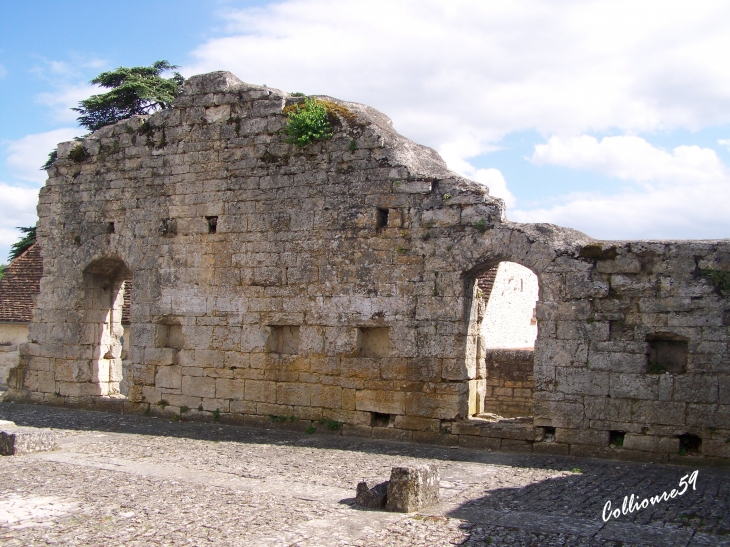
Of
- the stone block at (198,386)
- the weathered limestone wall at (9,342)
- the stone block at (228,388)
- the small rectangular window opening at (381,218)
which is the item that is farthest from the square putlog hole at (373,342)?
the weathered limestone wall at (9,342)

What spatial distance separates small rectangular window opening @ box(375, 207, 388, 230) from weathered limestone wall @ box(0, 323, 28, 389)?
1365 centimetres

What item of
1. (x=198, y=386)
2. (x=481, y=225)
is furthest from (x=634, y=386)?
(x=198, y=386)

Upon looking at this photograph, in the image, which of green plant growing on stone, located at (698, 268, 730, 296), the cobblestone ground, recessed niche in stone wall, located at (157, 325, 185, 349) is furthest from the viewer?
recessed niche in stone wall, located at (157, 325, 185, 349)

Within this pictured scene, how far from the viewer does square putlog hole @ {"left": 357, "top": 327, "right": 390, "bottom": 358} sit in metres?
10.3

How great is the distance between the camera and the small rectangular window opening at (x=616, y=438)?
28.8 ft

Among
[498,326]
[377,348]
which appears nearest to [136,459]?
[377,348]

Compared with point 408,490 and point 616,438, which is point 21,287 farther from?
point 408,490

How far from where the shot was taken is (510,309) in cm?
1959

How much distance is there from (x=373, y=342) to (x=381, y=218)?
1.68m

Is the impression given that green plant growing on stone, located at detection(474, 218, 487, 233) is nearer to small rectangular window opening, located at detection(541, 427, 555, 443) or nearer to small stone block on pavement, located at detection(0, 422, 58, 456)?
small rectangular window opening, located at detection(541, 427, 555, 443)

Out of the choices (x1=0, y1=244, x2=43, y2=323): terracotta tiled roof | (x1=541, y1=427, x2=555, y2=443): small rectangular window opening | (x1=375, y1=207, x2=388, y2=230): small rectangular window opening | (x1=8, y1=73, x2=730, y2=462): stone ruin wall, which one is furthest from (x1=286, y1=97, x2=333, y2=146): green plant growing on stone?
(x1=0, y1=244, x2=43, y2=323): terracotta tiled roof

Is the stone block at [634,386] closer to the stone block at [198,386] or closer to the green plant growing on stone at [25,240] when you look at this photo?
the stone block at [198,386]

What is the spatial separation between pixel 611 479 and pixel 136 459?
16.6 ft

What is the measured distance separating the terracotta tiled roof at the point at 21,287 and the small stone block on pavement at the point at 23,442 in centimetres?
1162
